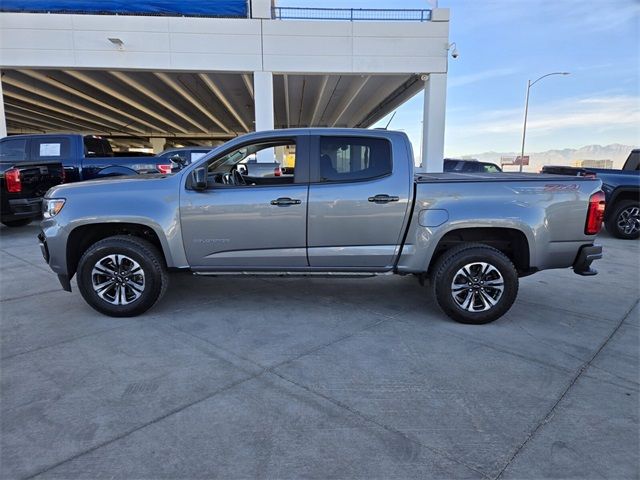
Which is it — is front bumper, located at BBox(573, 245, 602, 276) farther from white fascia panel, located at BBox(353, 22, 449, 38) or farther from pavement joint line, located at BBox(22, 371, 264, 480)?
white fascia panel, located at BBox(353, 22, 449, 38)

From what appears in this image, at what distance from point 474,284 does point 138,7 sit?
15628 millimetres

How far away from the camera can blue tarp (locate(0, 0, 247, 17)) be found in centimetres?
1460

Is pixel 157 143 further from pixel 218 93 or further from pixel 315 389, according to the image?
pixel 315 389

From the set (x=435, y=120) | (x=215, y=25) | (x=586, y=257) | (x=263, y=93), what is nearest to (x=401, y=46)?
(x=435, y=120)

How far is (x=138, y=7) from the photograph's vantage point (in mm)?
14727

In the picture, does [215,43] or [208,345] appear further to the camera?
[215,43]

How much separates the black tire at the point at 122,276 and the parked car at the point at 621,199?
28.5 ft

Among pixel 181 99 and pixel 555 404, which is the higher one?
pixel 181 99

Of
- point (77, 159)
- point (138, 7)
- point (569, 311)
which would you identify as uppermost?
point (138, 7)

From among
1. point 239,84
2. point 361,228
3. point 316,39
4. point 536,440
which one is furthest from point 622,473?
point 239,84

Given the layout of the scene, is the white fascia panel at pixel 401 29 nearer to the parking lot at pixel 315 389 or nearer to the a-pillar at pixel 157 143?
the parking lot at pixel 315 389

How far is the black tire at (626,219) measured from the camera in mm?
9398

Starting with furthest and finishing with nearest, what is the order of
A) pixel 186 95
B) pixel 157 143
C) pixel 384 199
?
pixel 157 143 < pixel 186 95 < pixel 384 199

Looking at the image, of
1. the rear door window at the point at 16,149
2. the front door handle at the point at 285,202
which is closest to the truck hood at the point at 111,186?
the front door handle at the point at 285,202
